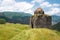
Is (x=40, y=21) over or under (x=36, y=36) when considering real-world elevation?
over

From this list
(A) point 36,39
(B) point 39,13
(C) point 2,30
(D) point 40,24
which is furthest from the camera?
(B) point 39,13

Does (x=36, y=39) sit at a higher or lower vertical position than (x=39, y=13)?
lower

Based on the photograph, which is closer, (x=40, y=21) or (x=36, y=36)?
(x=36, y=36)

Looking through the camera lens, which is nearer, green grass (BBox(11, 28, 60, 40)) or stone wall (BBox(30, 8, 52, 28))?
green grass (BBox(11, 28, 60, 40))

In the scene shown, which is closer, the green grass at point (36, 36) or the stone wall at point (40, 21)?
the green grass at point (36, 36)

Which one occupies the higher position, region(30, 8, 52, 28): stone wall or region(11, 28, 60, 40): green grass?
region(30, 8, 52, 28): stone wall

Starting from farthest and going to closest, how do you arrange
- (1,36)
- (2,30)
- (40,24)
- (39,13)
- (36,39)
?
(39,13)
(40,24)
(2,30)
(1,36)
(36,39)

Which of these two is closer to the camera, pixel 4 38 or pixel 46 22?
pixel 4 38

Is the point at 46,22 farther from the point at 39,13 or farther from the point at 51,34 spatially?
the point at 51,34

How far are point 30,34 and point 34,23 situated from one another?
1207 cm

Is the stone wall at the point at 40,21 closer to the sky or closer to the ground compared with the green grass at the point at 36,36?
closer to the sky

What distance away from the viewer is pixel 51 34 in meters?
53.6

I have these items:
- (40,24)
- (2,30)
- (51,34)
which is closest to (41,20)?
(40,24)

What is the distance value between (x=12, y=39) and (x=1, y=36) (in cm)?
450
